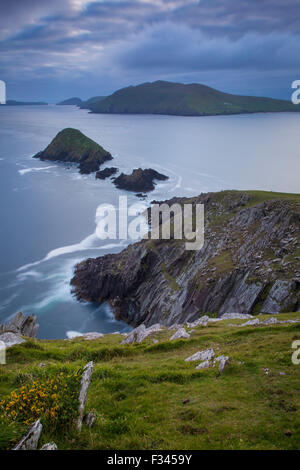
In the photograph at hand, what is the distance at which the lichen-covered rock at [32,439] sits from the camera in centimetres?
806

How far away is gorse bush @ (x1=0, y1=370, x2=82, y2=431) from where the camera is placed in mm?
9281

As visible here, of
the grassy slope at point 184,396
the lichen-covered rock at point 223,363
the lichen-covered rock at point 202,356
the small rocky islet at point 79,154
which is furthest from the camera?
the small rocky islet at point 79,154

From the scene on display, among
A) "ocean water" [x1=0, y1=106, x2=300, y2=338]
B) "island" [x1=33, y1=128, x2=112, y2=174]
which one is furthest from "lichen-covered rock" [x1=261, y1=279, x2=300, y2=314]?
"island" [x1=33, y1=128, x2=112, y2=174]

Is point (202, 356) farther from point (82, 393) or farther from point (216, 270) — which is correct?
point (216, 270)

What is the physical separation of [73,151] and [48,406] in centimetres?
17358

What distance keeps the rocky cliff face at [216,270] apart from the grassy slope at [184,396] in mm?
15484

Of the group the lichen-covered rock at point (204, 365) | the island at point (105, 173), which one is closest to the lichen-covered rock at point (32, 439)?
the lichen-covered rock at point (204, 365)

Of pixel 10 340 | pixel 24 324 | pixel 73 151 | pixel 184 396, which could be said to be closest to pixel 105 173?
pixel 73 151

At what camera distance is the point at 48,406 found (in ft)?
31.6

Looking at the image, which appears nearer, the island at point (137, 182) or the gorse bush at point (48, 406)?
the gorse bush at point (48, 406)

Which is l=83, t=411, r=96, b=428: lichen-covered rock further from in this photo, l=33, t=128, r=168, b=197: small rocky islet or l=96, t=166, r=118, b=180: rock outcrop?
l=33, t=128, r=168, b=197: small rocky islet

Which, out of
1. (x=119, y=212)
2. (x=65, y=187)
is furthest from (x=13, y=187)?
(x=119, y=212)

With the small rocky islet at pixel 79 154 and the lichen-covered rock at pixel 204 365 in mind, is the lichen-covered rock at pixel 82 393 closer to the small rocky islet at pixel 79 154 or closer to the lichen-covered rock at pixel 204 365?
the lichen-covered rock at pixel 204 365

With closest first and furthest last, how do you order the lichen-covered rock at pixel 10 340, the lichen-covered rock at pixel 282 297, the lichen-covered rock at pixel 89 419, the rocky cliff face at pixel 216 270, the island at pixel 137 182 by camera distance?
the lichen-covered rock at pixel 89 419, the lichen-covered rock at pixel 10 340, the lichen-covered rock at pixel 282 297, the rocky cliff face at pixel 216 270, the island at pixel 137 182
